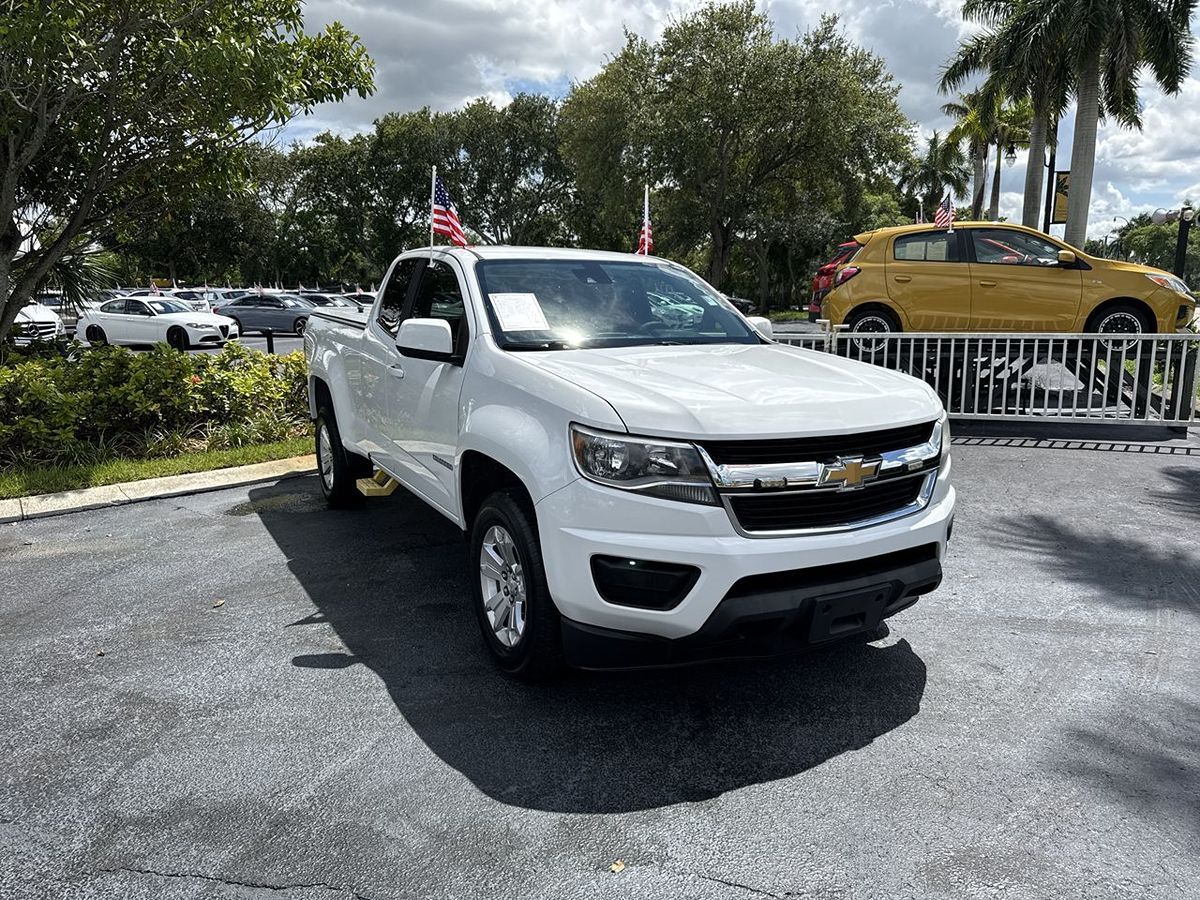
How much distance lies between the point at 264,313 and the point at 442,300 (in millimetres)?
25474

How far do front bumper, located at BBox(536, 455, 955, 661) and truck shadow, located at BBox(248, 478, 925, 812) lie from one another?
17.8 inches

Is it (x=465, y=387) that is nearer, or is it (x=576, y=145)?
(x=465, y=387)

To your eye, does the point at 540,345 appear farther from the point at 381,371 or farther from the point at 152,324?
the point at 152,324

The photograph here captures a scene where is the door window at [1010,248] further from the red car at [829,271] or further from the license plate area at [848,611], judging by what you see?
the license plate area at [848,611]

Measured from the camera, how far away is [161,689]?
352cm

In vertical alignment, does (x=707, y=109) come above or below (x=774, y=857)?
above

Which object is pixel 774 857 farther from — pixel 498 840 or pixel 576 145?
pixel 576 145

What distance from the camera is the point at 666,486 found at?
2.86 meters

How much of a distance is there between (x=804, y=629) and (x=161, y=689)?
2615 mm

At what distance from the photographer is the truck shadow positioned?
287cm

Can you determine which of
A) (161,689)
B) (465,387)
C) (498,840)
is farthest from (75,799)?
(465,387)

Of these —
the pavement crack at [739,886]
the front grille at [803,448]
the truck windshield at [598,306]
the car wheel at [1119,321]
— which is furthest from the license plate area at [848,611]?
the car wheel at [1119,321]

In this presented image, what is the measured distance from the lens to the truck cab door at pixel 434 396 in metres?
3.95

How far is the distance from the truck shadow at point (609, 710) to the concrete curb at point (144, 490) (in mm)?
2956
